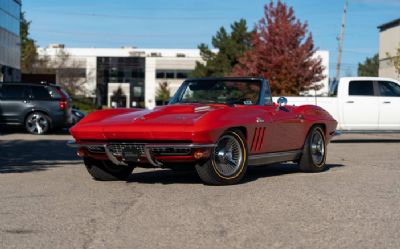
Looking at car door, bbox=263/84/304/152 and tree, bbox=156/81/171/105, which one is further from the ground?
car door, bbox=263/84/304/152

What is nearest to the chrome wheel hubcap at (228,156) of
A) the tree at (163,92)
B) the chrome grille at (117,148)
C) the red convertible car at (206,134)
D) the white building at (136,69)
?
the red convertible car at (206,134)

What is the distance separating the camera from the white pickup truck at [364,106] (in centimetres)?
1895

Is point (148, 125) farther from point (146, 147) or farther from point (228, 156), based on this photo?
point (228, 156)

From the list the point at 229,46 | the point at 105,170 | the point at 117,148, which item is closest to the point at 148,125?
the point at 117,148

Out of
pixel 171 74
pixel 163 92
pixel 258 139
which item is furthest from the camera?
pixel 171 74

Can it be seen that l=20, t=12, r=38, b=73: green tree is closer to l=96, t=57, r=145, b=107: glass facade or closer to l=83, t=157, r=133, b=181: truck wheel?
l=96, t=57, r=145, b=107: glass facade

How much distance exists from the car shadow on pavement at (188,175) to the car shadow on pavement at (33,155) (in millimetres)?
1925

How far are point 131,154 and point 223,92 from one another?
2.08m

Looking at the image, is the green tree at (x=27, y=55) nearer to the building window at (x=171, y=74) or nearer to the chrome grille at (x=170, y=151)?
the building window at (x=171, y=74)

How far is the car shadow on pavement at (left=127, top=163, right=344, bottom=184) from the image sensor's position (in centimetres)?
891

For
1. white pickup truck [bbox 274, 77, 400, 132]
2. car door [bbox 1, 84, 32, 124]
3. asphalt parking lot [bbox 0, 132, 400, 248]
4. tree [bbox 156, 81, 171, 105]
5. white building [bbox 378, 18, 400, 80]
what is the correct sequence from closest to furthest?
asphalt parking lot [bbox 0, 132, 400, 248] → white pickup truck [bbox 274, 77, 400, 132] → car door [bbox 1, 84, 32, 124] → white building [bbox 378, 18, 400, 80] → tree [bbox 156, 81, 171, 105]

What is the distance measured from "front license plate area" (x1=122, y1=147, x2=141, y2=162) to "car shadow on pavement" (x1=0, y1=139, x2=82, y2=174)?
9.56 feet

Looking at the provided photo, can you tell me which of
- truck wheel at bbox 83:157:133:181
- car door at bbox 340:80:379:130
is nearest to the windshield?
truck wheel at bbox 83:157:133:181

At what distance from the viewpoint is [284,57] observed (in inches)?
1539
